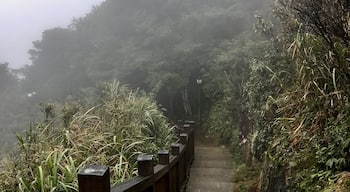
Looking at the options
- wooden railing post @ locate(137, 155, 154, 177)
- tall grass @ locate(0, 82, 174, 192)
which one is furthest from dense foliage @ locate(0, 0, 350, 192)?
wooden railing post @ locate(137, 155, 154, 177)

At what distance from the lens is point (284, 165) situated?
3.38 m

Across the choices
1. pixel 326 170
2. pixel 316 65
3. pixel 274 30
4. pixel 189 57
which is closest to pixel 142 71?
pixel 189 57

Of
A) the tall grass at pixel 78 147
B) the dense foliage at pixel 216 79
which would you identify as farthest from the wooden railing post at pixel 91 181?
the dense foliage at pixel 216 79

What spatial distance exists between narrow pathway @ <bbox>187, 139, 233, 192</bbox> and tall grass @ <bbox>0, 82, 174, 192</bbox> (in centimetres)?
82

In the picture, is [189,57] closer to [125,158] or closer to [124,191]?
[125,158]

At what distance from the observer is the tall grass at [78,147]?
9.32 ft

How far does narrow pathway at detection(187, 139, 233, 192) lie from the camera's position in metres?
5.41

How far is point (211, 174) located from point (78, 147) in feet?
10.0

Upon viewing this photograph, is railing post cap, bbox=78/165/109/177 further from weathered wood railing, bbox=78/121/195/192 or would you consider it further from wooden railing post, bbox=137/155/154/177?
wooden railing post, bbox=137/155/154/177

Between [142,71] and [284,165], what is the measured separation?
9.20 metres

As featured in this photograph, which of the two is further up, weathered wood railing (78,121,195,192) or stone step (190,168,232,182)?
weathered wood railing (78,121,195,192)

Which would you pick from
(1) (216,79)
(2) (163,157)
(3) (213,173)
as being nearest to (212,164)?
(3) (213,173)

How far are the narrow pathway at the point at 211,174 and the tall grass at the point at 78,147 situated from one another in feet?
2.70

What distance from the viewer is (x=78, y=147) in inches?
144
